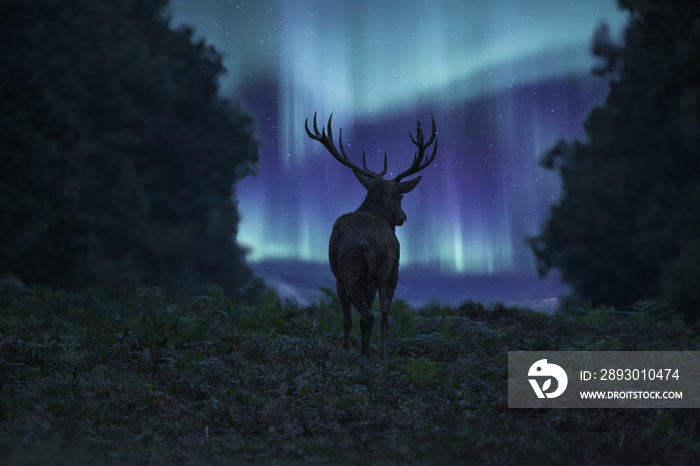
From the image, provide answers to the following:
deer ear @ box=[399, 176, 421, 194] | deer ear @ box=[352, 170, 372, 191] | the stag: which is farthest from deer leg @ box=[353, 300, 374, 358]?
deer ear @ box=[352, 170, 372, 191]

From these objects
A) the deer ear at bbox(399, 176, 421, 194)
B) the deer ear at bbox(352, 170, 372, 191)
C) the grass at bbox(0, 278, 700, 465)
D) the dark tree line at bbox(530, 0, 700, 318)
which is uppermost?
the dark tree line at bbox(530, 0, 700, 318)

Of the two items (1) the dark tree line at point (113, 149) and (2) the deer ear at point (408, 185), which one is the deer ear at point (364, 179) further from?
(1) the dark tree line at point (113, 149)

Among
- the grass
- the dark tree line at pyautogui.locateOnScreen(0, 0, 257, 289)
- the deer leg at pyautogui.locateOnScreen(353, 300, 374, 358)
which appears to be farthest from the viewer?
the dark tree line at pyautogui.locateOnScreen(0, 0, 257, 289)

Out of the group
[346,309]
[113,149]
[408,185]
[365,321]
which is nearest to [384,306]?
[365,321]

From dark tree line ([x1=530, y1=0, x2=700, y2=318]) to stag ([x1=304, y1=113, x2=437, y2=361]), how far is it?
750 inches

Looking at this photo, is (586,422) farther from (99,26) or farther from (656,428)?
(99,26)

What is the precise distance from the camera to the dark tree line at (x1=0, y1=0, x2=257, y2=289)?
72.1 feet

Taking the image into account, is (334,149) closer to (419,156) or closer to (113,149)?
(419,156)

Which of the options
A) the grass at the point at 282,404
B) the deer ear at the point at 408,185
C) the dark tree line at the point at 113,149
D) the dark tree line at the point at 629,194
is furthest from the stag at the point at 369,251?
the dark tree line at the point at 629,194

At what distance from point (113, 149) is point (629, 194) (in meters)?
25.4

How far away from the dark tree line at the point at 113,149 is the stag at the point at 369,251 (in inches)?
343

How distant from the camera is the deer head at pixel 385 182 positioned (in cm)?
1119

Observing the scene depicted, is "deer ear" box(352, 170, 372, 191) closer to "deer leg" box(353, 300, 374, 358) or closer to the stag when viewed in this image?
the stag

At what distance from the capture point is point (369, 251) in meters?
10.0
